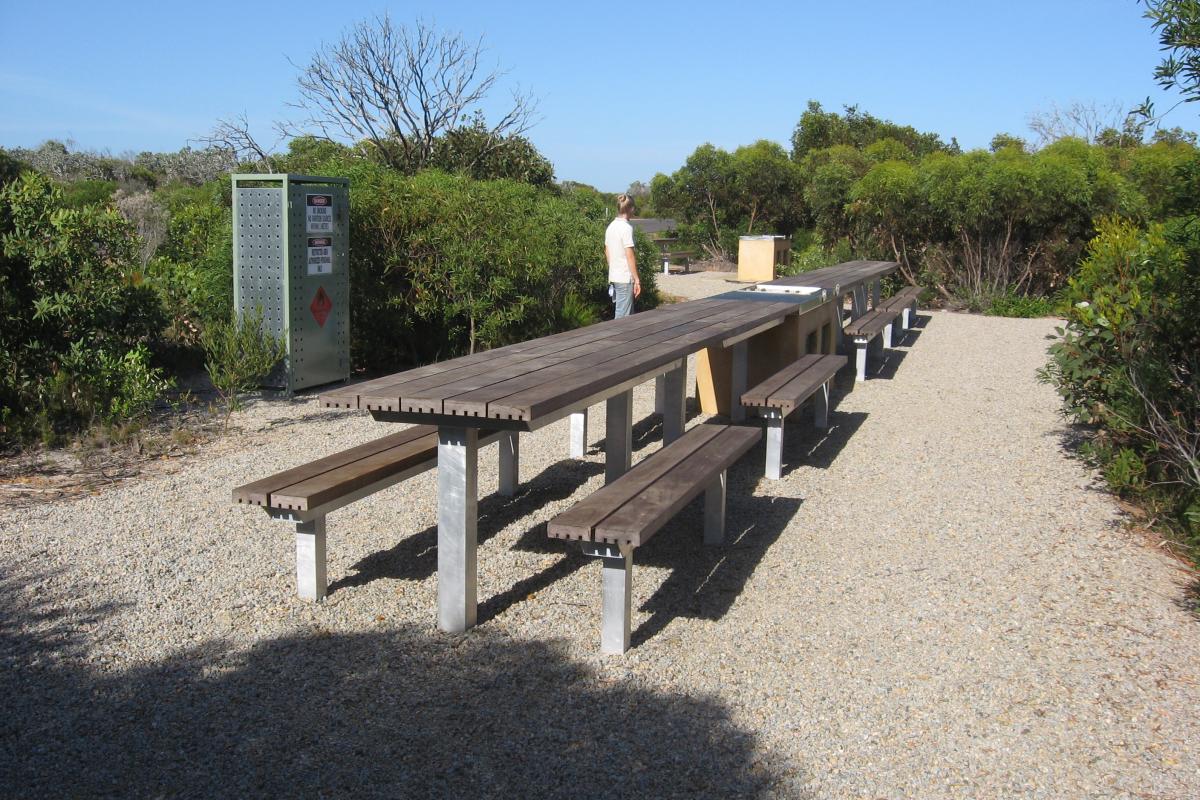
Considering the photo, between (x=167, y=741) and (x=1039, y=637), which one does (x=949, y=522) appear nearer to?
(x=1039, y=637)

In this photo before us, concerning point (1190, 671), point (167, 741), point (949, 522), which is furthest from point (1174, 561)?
point (167, 741)

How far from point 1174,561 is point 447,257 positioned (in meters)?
6.41

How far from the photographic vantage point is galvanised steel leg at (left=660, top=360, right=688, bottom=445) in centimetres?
646

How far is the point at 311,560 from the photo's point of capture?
436cm

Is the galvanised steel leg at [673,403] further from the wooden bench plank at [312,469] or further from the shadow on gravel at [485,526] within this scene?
the wooden bench plank at [312,469]

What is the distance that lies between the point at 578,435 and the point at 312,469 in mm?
2719

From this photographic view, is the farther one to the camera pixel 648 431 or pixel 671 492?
pixel 648 431

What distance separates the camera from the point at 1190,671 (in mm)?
3850

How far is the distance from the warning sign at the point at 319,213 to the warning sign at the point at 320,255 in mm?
72

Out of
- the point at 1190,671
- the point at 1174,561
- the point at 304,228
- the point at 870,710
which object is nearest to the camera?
Answer: the point at 870,710

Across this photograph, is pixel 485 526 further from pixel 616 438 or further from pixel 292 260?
pixel 292 260

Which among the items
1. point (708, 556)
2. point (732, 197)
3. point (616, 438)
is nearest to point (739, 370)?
point (616, 438)

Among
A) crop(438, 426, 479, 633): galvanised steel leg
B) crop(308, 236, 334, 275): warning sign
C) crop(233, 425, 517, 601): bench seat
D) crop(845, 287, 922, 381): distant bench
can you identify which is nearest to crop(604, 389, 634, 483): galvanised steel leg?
crop(233, 425, 517, 601): bench seat

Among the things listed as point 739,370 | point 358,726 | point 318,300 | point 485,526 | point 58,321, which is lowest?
point 358,726
